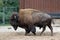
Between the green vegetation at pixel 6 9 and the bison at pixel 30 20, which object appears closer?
the bison at pixel 30 20

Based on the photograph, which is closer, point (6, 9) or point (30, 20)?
point (30, 20)

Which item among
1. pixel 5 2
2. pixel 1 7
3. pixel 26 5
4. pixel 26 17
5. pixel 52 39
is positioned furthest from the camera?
pixel 5 2

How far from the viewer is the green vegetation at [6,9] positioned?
60.4ft

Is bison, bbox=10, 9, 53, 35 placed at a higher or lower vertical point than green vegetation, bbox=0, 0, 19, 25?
higher

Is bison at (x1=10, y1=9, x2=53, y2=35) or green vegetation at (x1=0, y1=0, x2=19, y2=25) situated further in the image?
green vegetation at (x1=0, y1=0, x2=19, y2=25)

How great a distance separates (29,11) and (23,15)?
362mm

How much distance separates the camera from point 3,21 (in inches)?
709

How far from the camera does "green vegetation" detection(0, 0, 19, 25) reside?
60.4 ft

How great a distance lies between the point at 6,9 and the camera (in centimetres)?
1919

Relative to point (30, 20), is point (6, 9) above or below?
below

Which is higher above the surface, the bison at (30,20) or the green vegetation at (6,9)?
the bison at (30,20)

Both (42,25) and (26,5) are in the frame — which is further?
(26,5)

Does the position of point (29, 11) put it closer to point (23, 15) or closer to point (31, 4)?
point (23, 15)

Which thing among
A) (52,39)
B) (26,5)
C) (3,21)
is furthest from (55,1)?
(52,39)
